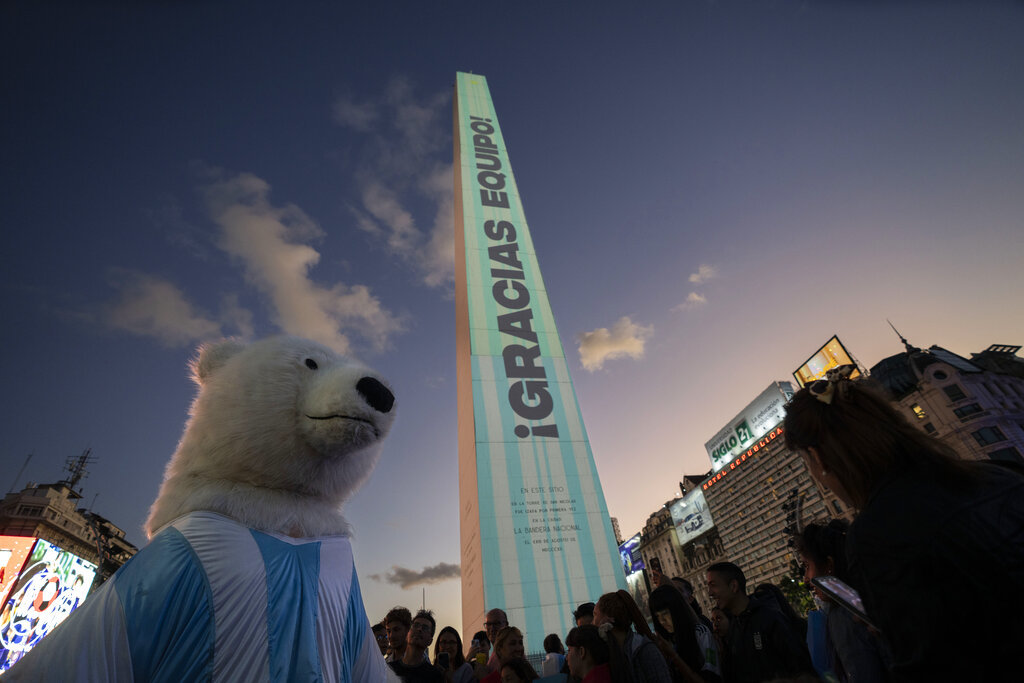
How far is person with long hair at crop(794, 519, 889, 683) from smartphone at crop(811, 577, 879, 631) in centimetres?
6

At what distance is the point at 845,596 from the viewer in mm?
1300

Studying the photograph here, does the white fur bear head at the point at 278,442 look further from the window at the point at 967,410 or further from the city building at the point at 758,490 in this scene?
the city building at the point at 758,490

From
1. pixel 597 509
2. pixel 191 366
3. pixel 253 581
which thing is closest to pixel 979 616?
pixel 253 581

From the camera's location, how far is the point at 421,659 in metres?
3.01

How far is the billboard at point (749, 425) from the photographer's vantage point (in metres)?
42.8

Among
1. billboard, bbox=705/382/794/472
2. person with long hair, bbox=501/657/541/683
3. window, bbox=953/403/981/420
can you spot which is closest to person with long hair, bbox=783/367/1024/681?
person with long hair, bbox=501/657/541/683

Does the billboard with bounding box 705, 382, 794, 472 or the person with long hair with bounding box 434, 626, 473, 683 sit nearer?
the person with long hair with bounding box 434, 626, 473, 683

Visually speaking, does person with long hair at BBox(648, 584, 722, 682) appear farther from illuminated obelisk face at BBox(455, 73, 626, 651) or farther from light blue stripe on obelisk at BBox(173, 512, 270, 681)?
illuminated obelisk face at BBox(455, 73, 626, 651)

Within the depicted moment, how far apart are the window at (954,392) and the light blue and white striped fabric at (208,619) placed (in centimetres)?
4414

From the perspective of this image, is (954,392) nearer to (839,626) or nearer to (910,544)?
(839,626)

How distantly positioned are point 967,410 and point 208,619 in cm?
4382

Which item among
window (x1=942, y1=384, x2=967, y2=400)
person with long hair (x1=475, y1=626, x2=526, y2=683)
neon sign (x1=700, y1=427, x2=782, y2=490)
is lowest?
person with long hair (x1=475, y1=626, x2=526, y2=683)

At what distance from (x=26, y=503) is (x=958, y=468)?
47830 mm

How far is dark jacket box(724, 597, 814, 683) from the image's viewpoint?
7.03 ft
